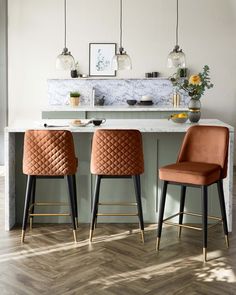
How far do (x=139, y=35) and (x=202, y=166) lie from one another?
15.0 ft

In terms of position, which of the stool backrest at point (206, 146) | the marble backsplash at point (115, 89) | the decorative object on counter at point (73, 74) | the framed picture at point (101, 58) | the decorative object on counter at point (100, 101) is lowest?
the stool backrest at point (206, 146)

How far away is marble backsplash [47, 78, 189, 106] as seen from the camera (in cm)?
875

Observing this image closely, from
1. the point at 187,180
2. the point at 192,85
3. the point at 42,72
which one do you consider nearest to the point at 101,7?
the point at 42,72

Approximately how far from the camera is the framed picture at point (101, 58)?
28.4 ft

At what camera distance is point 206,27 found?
28.2ft

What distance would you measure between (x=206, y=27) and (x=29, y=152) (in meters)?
4.79

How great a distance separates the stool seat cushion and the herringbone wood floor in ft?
1.95

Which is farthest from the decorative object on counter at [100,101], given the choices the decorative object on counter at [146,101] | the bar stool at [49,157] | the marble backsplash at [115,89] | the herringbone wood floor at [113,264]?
the bar stool at [49,157]

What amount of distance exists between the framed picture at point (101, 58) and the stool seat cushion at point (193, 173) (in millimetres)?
4434

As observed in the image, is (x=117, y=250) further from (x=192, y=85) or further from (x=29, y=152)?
(x=192, y=85)

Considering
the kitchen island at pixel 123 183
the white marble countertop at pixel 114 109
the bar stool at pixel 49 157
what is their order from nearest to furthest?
the bar stool at pixel 49 157
the kitchen island at pixel 123 183
the white marble countertop at pixel 114 109

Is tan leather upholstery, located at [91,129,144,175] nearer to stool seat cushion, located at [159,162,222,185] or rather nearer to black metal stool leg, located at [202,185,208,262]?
stool seat cushion, located at [159,162,222,185]

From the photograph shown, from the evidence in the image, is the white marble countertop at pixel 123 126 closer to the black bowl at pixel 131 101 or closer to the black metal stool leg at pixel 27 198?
the black metal stool leg at pixel 27 198

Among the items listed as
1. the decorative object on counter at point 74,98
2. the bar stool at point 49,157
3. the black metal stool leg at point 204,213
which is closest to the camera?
the black metal stool leg at point 204,213
